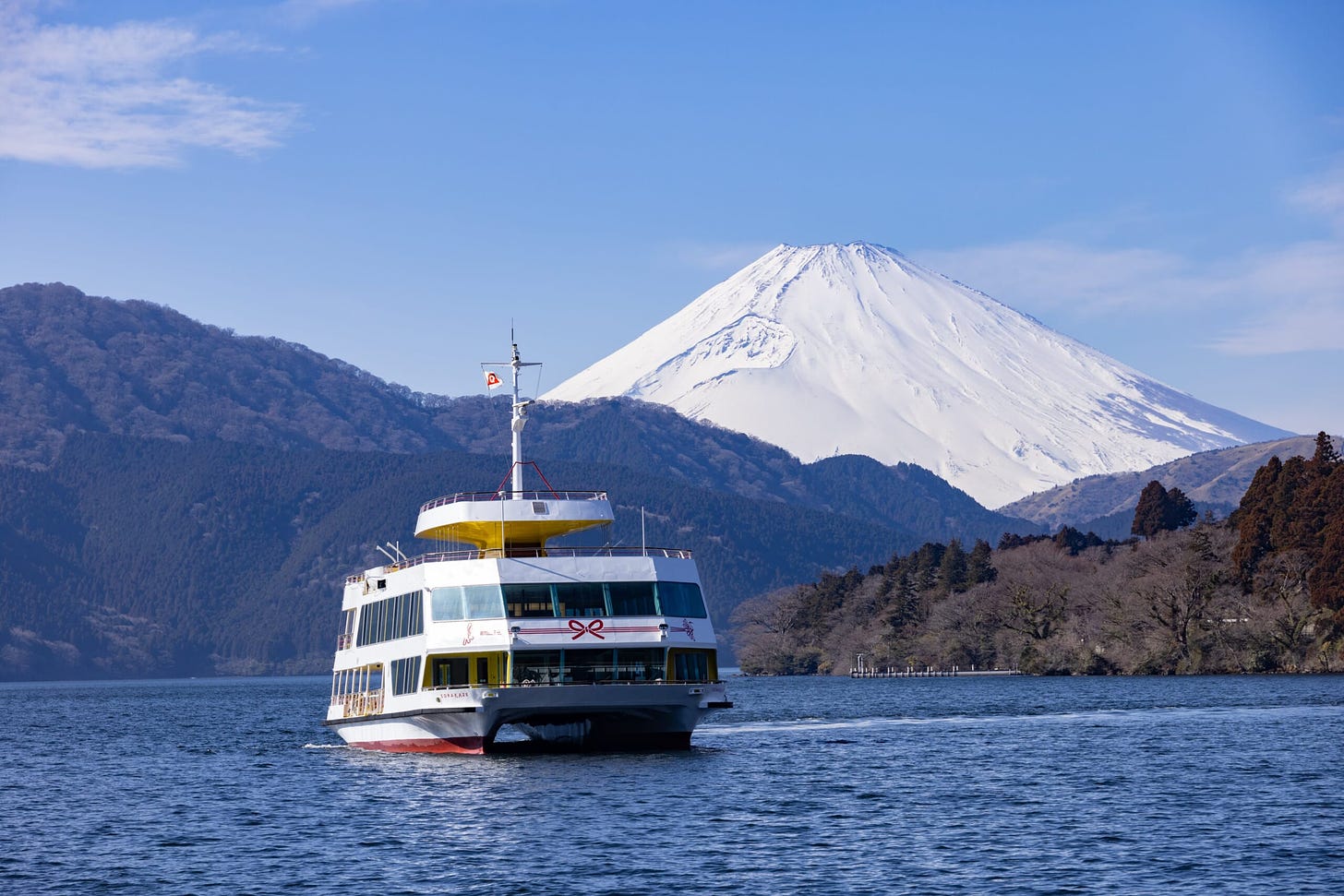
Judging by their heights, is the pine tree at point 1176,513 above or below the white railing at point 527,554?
above

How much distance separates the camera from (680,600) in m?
48.9

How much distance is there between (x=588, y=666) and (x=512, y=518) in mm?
5157

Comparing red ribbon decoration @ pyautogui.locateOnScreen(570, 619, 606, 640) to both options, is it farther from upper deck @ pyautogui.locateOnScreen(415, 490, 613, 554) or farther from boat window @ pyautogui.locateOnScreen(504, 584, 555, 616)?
upper deck @ pyautogui.locateOnScreen(415, 490, 613, 554)

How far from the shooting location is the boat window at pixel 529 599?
47.3 m

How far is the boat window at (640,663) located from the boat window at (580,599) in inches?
48.1

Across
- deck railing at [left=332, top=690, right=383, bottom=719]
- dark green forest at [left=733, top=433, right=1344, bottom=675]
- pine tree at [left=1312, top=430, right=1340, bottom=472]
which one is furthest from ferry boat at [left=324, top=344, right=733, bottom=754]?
pine tree at [left=1312, top=430, right=1340, bottom=472]

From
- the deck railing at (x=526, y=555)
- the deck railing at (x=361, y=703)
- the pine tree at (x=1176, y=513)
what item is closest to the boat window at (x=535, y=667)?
the deck railing at (x=526, y=555)

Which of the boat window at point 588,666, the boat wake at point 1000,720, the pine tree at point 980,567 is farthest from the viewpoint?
the pine tree at point 980,567

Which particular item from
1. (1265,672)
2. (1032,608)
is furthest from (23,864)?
(1032,608)

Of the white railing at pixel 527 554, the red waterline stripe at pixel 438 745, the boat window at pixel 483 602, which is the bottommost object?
the red waterline stripe at pixel 438 745

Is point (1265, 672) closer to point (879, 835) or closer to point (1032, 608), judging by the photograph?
point (1032, 608)

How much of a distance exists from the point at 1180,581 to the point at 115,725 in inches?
2544

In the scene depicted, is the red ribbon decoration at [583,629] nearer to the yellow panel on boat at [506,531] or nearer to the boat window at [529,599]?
the boat window at [529,599]

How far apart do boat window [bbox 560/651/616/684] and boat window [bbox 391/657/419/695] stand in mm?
4591
